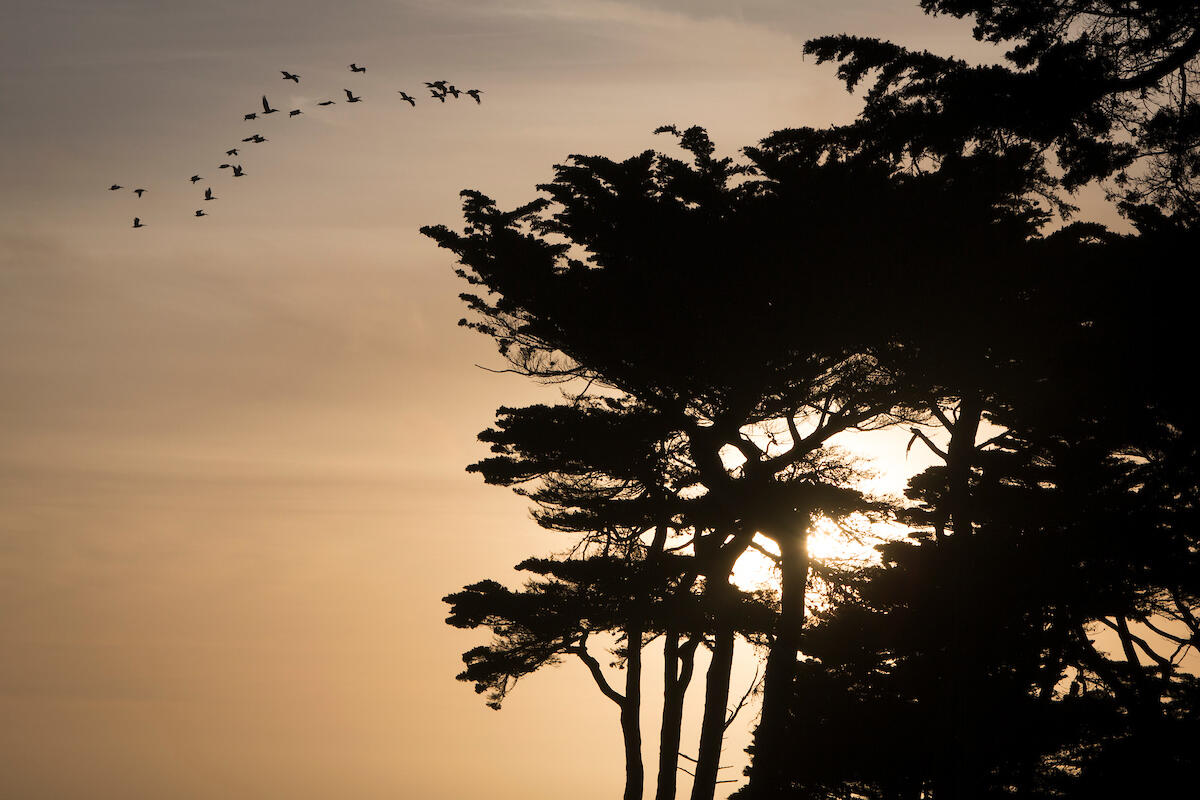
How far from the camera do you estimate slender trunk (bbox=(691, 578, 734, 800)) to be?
17.0m

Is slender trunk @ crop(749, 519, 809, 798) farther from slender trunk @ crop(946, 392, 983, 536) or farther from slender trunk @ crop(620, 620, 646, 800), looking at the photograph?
slender trunk @ crop(620, 620, 646, 800)

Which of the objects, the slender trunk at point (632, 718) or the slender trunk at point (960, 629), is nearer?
the slender trunk at point (960, 629)

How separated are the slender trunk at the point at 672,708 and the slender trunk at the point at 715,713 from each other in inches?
93.0

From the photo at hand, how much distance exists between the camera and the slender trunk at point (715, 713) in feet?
55.8

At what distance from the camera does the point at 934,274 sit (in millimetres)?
13812

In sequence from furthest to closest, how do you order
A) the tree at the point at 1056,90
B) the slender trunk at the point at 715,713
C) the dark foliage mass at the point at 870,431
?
the slender trunk at the point at 715,713, the dark foliage mass at the point at 870,431, the tree at the point at 1056,90

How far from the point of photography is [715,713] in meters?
17.4

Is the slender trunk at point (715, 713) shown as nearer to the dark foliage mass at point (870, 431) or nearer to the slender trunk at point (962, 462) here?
the dark foliage mass at point (870, 431)

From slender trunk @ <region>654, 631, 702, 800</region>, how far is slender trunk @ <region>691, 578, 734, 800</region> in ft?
7.75

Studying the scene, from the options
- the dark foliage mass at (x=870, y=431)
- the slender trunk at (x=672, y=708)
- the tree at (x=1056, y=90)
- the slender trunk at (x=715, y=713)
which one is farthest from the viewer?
the slender trunk at (x=672, y=708)

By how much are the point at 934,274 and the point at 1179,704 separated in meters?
7.21

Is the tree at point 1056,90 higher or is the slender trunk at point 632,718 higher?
the tree at point 1056,90

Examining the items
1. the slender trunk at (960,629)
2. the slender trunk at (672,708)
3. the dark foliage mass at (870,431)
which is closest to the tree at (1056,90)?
the dark foliage mass at (870,431)

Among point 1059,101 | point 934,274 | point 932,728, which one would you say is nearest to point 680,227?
point 934,274
